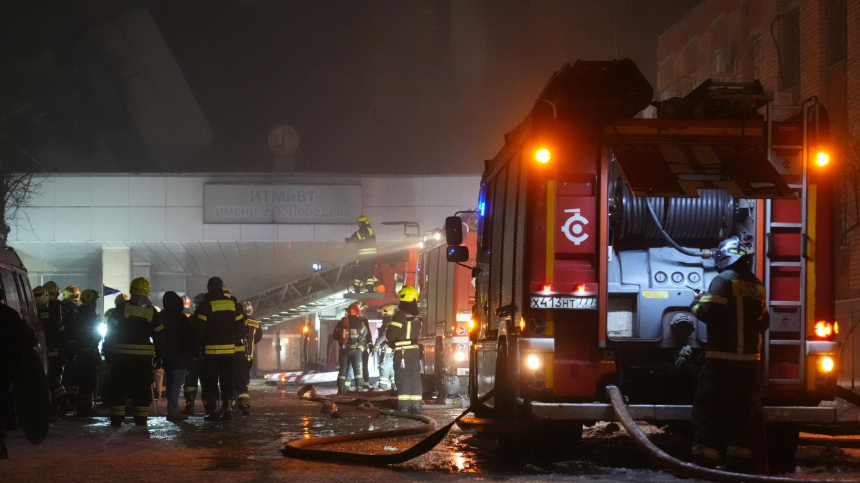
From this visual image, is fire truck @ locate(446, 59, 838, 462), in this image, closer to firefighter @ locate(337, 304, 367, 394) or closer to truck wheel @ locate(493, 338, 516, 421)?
truck wheel @ locate(493, 338, 516, 421)

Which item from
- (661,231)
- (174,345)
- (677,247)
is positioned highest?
(661,231)

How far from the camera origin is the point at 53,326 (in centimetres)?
1259

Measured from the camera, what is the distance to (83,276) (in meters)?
41.2

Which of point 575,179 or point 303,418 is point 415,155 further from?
point 575,179

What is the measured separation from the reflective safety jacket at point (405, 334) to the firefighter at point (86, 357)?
3994 millimetres

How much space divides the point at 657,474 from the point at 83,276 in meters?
37.7

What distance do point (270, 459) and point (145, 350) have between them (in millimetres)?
3867

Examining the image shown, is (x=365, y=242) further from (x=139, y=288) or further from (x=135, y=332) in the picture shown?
(x=135, y=332)

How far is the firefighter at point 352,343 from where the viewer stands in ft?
59.0

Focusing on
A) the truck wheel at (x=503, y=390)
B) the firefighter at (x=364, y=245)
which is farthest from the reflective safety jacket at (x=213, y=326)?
the firefighter at (x=364, y=245)

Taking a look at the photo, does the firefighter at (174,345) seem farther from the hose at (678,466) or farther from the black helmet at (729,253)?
the black helmet at (729,253)

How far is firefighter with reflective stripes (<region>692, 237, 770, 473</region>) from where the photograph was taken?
21.7 ft

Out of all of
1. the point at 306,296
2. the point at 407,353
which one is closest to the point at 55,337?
the point at 407,353

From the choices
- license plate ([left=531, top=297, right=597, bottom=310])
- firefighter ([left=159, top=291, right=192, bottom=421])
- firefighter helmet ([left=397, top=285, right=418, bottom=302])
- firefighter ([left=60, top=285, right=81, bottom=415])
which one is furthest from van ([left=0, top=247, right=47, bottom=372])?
license plate ([left=531, top=297, right=597, bottom=310])
